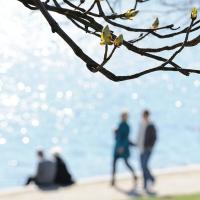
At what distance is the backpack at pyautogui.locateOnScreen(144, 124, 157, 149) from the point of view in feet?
34.6

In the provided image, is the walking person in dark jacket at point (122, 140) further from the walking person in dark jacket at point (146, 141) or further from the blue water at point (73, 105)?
the blue water at point (73, 105)

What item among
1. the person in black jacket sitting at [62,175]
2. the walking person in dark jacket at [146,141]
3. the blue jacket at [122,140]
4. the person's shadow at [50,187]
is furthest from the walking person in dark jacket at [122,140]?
the person's shadow at [50,187]

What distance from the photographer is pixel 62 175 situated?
37.8 ft

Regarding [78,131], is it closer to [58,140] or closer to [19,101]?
[58,140]

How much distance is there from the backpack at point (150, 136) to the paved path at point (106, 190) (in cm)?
67

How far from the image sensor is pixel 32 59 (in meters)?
38.0

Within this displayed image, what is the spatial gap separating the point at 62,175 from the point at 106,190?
756 millimetres

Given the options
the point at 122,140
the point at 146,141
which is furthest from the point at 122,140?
the point at 146,141

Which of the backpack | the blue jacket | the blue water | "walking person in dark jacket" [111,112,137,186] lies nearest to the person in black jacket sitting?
"walking person in dark jacket" [111,112,137,186]

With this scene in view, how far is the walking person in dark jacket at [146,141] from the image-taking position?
1057 cm

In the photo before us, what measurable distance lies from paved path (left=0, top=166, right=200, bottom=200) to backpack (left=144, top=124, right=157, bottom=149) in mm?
673

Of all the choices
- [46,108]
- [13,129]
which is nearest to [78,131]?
[13,129]

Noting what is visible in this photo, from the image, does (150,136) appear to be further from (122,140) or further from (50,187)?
(50,187)

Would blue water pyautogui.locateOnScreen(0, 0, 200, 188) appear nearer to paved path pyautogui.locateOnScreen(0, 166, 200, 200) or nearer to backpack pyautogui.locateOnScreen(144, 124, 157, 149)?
paved path pyautogui.locateOnScreen(0, 166, 200, 200)
